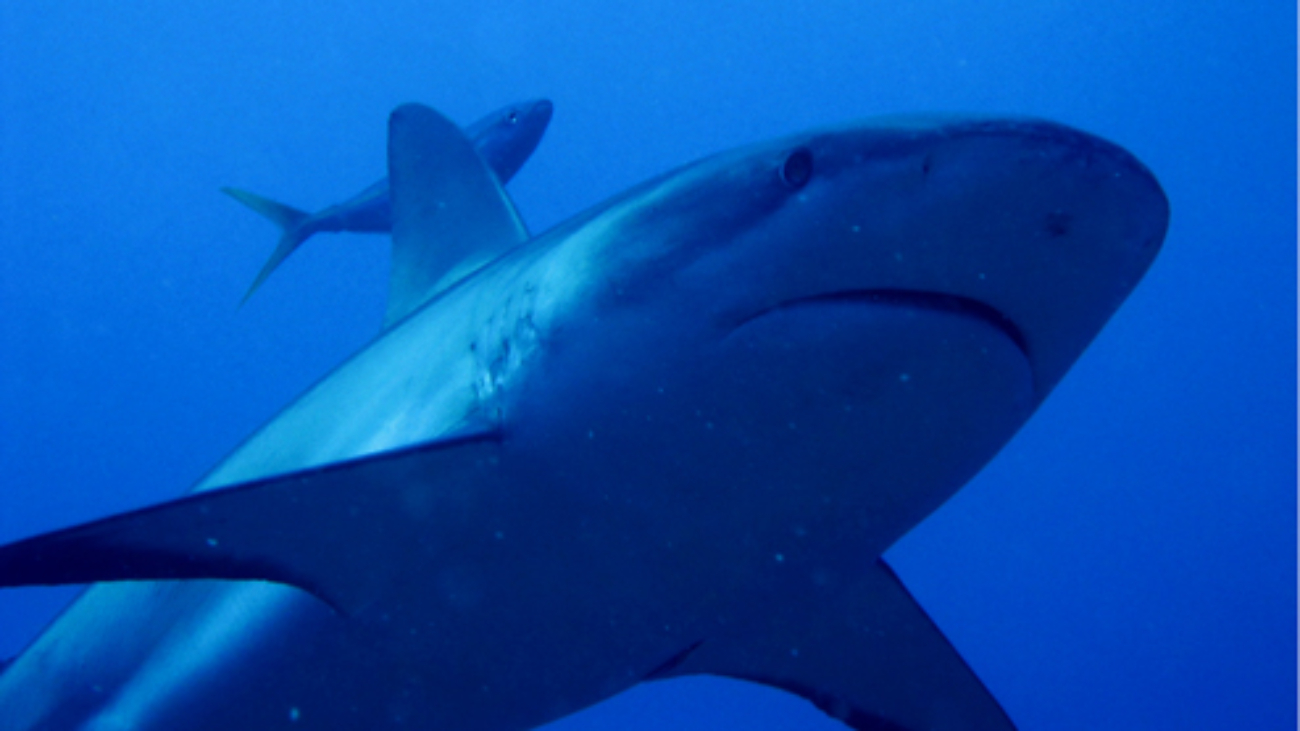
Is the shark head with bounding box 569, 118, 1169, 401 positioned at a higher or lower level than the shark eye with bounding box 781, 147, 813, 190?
lower

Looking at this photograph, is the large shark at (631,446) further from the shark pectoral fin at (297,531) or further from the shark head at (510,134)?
the shark head at (510,134)

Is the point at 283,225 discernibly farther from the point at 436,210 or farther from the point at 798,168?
the point at 798,168

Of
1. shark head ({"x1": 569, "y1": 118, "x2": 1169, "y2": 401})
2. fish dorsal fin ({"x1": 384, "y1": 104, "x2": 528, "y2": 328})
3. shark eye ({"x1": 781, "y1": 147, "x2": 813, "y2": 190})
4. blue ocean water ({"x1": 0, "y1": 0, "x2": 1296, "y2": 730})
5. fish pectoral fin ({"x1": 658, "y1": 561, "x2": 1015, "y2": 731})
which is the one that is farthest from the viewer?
blue ocean water ({"x1": 0, "y1": 0, "x2": 1296, "y2": 730})

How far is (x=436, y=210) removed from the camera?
4.05 m

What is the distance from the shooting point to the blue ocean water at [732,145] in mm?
43406

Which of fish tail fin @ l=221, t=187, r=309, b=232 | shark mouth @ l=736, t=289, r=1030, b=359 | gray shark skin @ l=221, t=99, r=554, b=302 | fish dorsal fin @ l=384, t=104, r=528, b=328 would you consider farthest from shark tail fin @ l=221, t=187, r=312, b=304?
shark mouth @ l=736, t=289, r=1030, b=359

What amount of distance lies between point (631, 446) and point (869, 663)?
167cm

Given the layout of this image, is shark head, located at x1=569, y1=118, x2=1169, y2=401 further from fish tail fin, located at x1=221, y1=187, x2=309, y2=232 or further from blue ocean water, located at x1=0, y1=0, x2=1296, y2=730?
blue ocean water, located at x1=0, y1=0, x2=1296, y2=730

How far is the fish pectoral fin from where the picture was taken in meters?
2.75

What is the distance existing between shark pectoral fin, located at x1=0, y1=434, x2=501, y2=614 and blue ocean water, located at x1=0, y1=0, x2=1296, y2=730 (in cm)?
3682

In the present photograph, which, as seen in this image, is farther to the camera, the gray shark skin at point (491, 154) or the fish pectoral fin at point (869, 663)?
the gray shark skin at point (491, 154)

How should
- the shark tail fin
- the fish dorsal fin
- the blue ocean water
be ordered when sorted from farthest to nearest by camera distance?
Answer: the blue ocean water → the shark tail fin → the fish dorsal fin

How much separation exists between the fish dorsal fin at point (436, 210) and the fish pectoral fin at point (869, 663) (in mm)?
2084

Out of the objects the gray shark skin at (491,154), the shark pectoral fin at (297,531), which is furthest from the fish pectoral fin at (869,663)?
the gray shark skin at (491,154)
